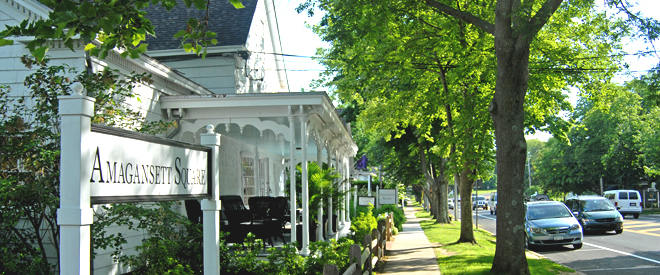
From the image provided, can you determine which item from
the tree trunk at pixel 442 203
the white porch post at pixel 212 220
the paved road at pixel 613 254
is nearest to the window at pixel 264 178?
the paved road at pixel 613 254

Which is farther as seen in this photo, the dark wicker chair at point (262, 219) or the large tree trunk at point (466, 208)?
the large tree trunk at point (466, 208)

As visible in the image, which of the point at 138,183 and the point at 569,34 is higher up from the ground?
the point at 569,34

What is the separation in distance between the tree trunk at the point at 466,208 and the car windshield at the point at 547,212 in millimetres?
2893

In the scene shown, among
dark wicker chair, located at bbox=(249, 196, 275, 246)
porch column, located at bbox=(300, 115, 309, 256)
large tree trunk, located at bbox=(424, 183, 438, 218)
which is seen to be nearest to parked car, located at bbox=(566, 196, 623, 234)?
large tree trunk, located at bbox=(424, 183, 438, 218)

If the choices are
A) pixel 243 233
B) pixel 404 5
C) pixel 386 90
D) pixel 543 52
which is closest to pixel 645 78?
pixel 543 52

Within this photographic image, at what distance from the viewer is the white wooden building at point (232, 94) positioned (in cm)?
929

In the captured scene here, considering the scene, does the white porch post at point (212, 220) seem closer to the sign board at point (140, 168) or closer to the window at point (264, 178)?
the sign board at point (140, 168)

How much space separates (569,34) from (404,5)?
5.34 metres

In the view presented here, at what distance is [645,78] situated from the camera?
11.9 metres

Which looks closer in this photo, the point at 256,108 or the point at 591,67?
the point at 256,108

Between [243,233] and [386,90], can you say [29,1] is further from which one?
[386,90]

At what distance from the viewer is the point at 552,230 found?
692 inches

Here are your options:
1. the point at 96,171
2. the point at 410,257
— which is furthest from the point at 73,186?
the point at 410,257

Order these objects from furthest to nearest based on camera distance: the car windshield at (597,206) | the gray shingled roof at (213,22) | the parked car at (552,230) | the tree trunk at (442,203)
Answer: the tree trunk at (442,203) → the car windshield at (597,206) → the parked car at (552,230) → the gray shingled roof at (213,22)
